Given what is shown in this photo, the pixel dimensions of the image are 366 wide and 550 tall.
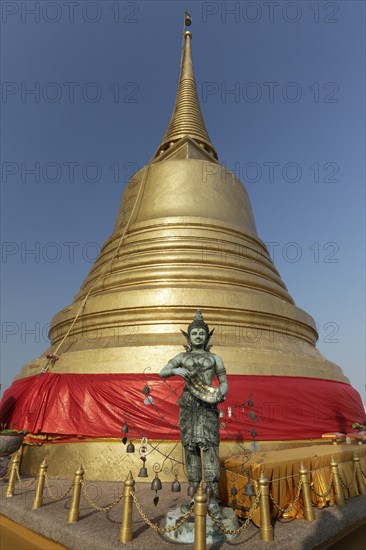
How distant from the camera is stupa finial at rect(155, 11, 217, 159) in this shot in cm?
1822

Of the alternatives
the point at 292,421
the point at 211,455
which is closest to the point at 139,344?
the point at 292,421

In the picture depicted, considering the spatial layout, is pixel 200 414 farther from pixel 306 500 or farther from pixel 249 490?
pixel 306 500

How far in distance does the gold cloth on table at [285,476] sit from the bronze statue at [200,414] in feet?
2.60

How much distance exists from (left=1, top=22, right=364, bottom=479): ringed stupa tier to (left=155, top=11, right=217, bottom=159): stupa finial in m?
3.61

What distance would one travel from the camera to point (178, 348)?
332 inches

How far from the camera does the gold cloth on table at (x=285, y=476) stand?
5160 millimetres

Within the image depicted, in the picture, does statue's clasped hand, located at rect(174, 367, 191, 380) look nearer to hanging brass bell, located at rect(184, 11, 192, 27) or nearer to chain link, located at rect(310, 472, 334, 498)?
chain link, located at rect(310, 472, 334, 498)

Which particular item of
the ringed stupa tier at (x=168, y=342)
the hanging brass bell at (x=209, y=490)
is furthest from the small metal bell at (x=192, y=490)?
the ringed stupa tier at (x=168, y=342)

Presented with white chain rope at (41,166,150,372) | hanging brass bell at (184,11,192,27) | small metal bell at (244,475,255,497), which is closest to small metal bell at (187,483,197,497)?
small metal bell at (244,475,255,497)

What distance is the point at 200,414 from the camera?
189 inches

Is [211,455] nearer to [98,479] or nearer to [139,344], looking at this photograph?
[98,479]

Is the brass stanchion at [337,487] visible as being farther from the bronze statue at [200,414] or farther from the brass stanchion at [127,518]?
the brass stanchion at [127,518]

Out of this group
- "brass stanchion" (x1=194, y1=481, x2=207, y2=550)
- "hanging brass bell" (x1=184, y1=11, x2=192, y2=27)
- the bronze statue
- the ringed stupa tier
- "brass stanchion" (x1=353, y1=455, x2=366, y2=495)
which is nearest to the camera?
"brass stanchion" (x1=194, y1=481, x2=207, y2=550)

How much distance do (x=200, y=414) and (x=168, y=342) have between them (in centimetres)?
407
